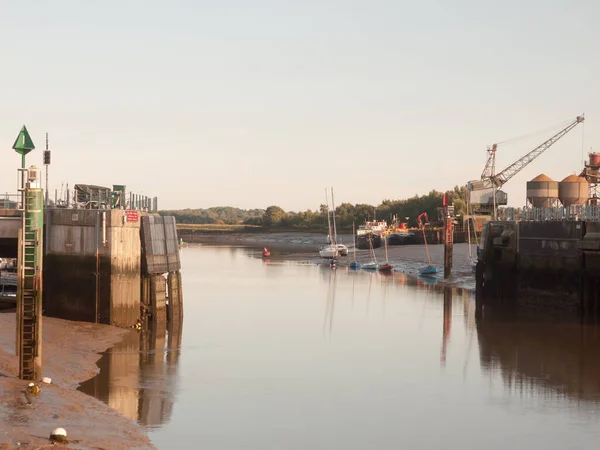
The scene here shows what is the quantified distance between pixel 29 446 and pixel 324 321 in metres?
34.8

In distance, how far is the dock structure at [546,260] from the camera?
161 feet

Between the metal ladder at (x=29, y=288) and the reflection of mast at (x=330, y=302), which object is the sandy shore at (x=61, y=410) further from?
the reflection of mast at (x=330, y=302)

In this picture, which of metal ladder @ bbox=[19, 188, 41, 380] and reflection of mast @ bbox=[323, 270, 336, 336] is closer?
metal ladder @ bbox=[19, 188, 41, 380]

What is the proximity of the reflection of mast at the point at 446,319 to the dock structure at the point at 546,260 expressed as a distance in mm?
2797

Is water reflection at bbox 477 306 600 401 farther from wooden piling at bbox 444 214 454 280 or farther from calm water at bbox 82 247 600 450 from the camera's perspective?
wooden piling at bbox 444 214 454 280

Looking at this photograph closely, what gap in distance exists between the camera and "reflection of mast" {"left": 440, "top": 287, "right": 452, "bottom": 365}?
41434 mm

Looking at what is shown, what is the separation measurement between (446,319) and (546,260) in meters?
7.22

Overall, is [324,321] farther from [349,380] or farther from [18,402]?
[18,402]

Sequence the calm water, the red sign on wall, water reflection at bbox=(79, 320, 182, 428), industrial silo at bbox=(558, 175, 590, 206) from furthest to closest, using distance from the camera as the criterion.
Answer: industrial silo at bbox=(558, 175, 590, 206), the red sign on wall, water reflection at bbox=(79, 320, 182, 428), the calm water

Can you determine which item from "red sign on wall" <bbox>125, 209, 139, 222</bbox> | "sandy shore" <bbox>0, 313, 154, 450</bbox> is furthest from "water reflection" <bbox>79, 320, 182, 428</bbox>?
"red sign on wall" <bbox>125, 209, 139, 222</bbox>

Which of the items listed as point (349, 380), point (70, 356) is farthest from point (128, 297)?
point (349, 380)

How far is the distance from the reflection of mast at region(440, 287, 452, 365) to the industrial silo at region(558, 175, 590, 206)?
12.7 metres

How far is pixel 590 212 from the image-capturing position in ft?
170

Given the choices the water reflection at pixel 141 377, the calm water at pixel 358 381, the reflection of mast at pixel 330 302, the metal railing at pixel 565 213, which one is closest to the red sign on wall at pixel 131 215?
the water reflection at pixel 141 377
